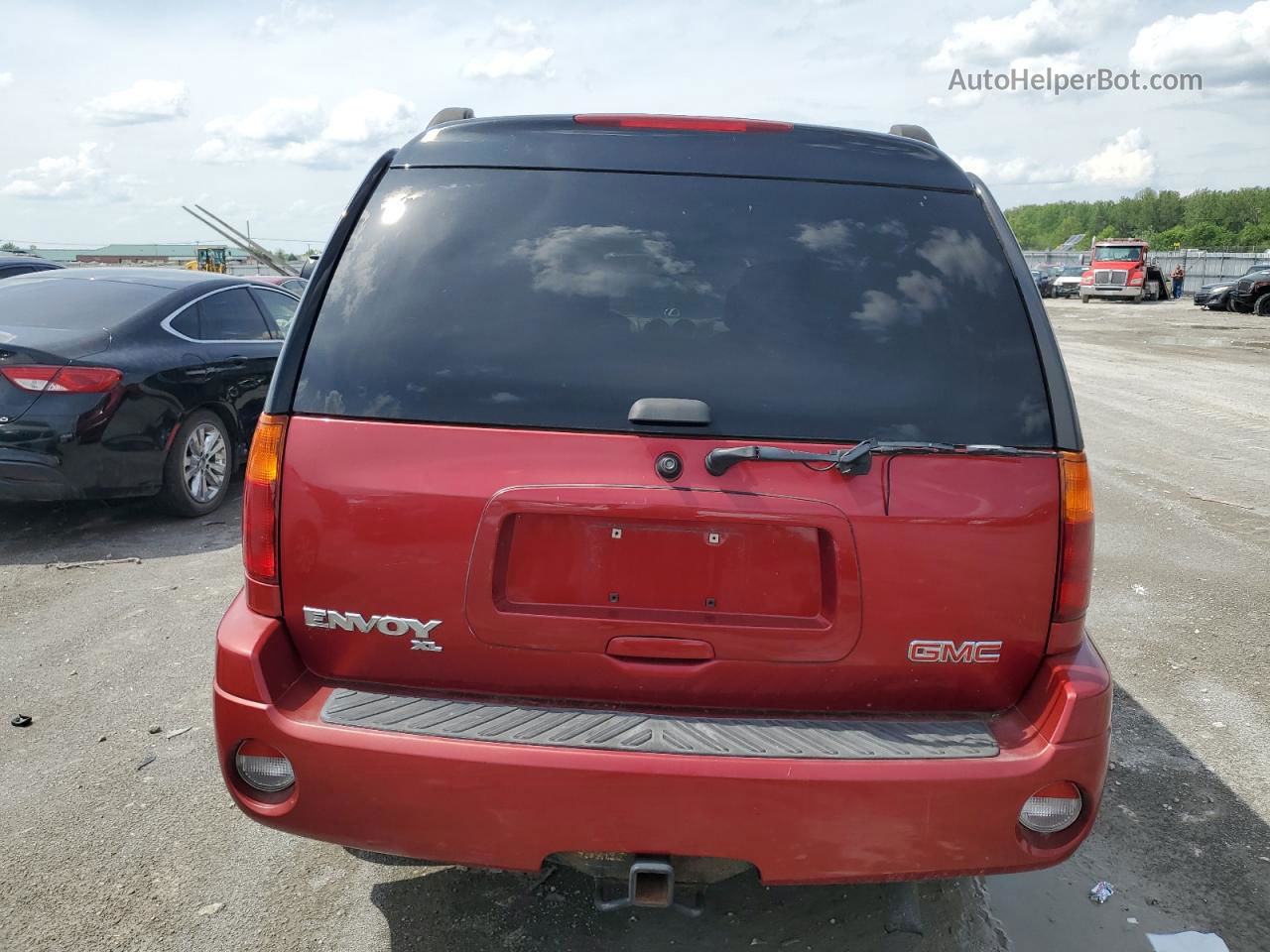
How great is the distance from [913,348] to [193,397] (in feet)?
19.0

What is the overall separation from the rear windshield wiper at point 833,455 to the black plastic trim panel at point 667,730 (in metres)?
0.58

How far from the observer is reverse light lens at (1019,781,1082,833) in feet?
7.39

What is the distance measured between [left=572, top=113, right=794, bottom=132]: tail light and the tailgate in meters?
0.96

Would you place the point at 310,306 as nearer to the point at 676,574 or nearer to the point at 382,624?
the point at 382,624

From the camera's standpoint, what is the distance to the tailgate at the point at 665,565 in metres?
2.25

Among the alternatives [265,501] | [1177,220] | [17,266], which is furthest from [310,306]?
[1177,220]

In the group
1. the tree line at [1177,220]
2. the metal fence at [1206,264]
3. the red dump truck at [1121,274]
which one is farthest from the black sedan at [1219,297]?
the tree line at [1177,220]

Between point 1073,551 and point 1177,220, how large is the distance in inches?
6651

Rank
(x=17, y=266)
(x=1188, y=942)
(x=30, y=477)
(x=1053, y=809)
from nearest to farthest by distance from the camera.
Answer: (x=1053, y=809) → (x=1188, y=942) → (x=30, y=477) → (x=17, y=266)

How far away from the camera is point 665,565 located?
2.29 m

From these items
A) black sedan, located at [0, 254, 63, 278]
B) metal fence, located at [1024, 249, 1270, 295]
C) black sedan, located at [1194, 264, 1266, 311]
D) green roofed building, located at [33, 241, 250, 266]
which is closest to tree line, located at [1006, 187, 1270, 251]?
metal fence, located at [1024, 249, 1270, 295]

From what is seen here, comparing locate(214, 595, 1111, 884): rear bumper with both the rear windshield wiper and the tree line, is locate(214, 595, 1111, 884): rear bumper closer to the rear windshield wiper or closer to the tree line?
the rear windshield wiper

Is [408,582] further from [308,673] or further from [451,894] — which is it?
[451,894]

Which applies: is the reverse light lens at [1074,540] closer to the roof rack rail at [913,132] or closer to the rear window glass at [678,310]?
the rear window glass at [678,310]
